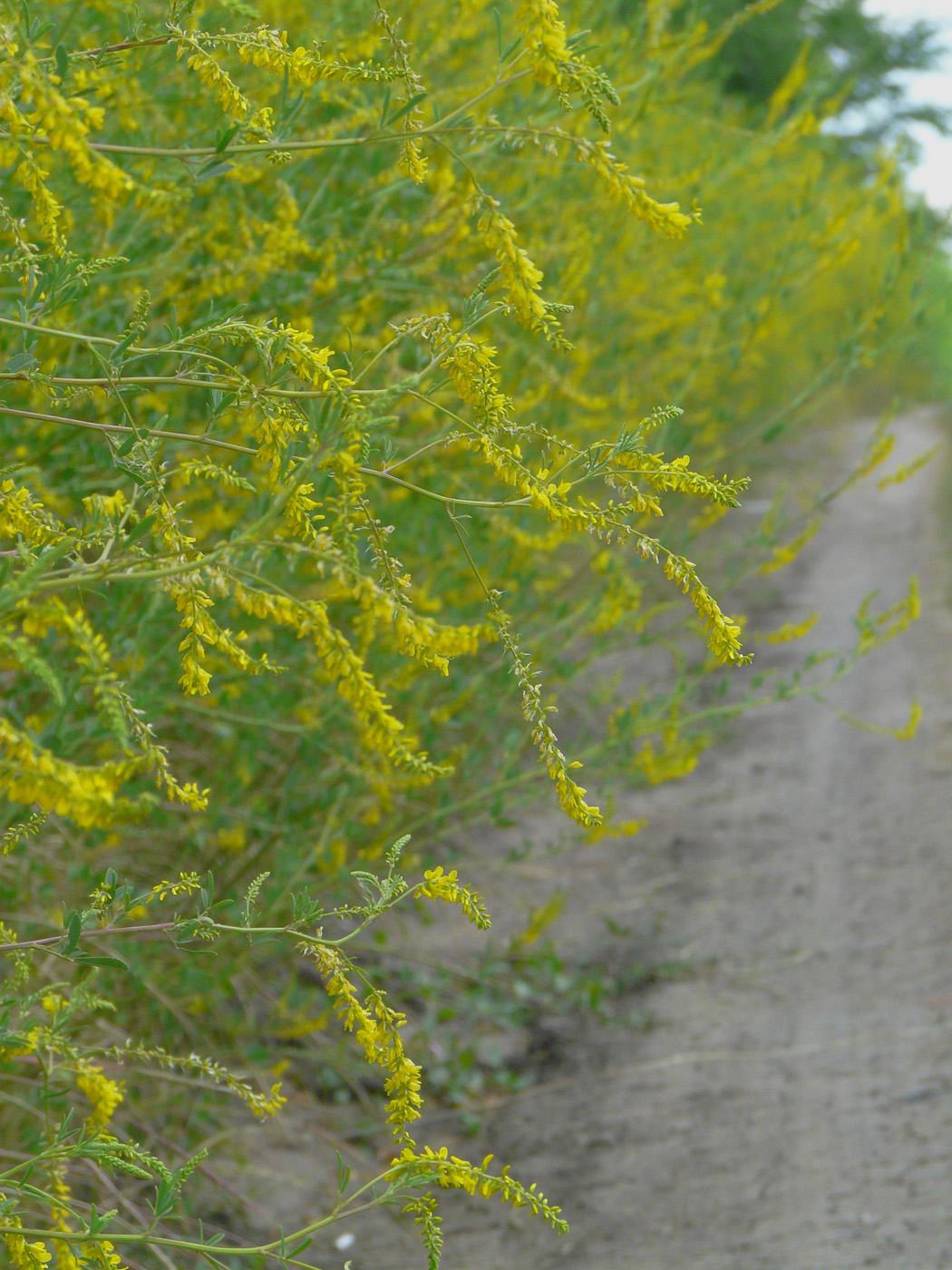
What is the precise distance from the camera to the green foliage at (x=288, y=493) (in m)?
1.21

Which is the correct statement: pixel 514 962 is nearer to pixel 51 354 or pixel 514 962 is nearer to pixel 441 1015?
pixel 441 1015

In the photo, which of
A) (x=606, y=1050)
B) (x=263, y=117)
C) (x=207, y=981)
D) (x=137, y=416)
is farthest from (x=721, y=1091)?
(x=263, y=117)

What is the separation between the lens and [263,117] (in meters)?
1.43

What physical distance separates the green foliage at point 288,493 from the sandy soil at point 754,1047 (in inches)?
11.3

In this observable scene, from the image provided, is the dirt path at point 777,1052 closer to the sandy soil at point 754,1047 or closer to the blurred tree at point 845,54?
the sandy soil at point 754,1047

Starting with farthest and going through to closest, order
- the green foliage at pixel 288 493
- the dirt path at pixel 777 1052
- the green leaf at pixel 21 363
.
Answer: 1. the dirt path at pixel 777 1052
2. the green leaf at pixel 21 363
3. the green foliage at pixel 288 493

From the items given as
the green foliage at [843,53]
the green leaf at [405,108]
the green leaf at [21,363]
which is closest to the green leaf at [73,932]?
the green leaf at [21,363]

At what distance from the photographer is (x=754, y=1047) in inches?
153

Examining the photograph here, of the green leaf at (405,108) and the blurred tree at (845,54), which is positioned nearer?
the green leaf at (405,108)

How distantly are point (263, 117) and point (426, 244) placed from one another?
1.25 m

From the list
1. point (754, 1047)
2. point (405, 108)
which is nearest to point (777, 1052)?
point (754, 1047)

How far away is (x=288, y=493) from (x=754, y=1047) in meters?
3.39

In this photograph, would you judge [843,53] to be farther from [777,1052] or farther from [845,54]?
[777,1052]

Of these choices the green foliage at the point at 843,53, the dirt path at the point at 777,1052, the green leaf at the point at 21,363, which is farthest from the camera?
the green foliage at the point at 843,53
